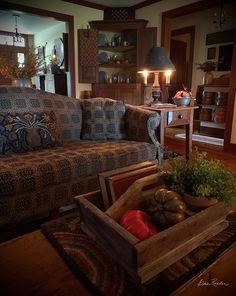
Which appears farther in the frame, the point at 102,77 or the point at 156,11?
the point at 102,77

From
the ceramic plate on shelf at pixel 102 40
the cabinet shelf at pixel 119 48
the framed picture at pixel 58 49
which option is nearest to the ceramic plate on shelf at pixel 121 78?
the cabinet shelf at pixel 119 48

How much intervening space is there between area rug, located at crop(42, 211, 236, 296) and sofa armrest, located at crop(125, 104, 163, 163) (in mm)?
1273

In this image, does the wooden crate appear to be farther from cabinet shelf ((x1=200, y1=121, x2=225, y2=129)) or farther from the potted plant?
cabinet shelf ((x1=200, y1=121, x2=225, y2=129))

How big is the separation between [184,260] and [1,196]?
1067mm

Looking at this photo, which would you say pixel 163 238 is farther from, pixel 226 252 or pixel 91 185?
pixel 91 185

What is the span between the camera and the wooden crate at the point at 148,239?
0.70 meters

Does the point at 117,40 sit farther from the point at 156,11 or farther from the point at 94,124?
the point at 94,124

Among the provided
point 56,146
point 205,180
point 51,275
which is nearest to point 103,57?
point 56,146

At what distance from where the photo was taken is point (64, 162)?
162 centimetres

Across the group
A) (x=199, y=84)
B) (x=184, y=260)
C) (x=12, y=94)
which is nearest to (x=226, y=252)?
(x=184, y=260)

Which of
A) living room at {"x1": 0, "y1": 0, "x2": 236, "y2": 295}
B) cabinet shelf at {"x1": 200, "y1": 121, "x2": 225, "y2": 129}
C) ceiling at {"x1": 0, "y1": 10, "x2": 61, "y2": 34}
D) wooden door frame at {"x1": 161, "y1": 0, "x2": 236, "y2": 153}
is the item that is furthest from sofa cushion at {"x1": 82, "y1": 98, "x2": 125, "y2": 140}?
ceiling at {"x1": 0, "y1": 10, "x2": 61, "y2": 34}

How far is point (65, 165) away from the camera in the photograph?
5.28 ft

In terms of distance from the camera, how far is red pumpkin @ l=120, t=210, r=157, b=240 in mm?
804

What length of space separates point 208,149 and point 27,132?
2893 millimetres
